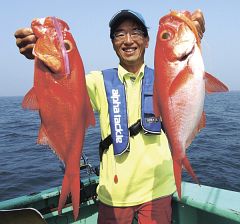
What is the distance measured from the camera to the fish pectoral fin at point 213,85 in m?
2.58

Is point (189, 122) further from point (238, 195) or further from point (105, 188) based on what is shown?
point (238, 195)

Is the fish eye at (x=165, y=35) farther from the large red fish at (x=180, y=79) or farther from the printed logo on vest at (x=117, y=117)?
the printed logo on vest at (x=117, y=117)

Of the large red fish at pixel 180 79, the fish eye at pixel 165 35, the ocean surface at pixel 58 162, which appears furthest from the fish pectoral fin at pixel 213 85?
the ocean surface at pixel 58 162

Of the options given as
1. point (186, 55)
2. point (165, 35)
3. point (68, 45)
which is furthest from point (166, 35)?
point (68, 45)

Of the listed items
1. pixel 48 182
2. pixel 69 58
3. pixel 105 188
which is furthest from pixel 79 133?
pixel 48 182

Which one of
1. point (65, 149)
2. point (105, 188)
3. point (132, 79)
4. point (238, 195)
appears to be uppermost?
point (132, 79)

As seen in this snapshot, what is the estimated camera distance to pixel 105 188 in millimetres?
3654

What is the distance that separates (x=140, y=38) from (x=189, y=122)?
1215mm

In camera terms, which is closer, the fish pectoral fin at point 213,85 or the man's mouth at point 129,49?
the fish pectoral fin at point 213,85

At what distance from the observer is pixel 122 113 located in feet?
11.7

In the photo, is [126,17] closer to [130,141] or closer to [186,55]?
[186,55]

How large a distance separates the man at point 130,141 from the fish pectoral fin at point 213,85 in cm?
94

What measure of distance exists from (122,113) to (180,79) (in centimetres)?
111

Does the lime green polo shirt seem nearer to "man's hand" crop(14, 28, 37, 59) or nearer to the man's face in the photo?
the man's face
